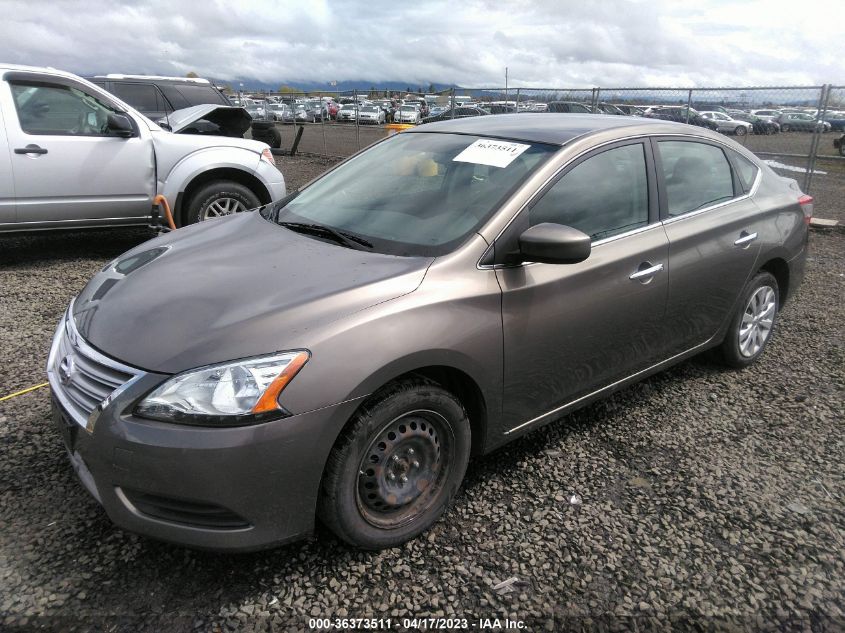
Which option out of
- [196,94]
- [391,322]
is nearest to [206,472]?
[391,322]

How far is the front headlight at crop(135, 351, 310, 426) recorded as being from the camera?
2.00 m

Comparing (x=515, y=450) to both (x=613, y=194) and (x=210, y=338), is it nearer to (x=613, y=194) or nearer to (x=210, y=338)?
(x=613, y=194)

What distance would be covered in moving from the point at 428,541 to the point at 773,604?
1300 mm

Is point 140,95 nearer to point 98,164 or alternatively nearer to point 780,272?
point 98,164

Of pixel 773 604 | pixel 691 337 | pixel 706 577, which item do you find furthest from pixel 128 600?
pixel 691 337

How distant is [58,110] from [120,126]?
1.87 ft

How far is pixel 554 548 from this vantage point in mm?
2529

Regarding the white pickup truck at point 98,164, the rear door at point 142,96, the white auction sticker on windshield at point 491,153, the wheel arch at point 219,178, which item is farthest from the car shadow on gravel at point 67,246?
the white auction sticker on windshield at point 491,153

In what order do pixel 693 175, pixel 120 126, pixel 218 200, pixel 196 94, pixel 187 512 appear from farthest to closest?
pixel 196 94 < pixel 218 200 < pixel 120 126 < pixel 693 175 < pixel 187 512

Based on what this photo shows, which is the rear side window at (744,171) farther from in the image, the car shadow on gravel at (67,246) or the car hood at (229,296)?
the car shadow on gravel at (67,246)

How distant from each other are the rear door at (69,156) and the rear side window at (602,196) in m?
4.94

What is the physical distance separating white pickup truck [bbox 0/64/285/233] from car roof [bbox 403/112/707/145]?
3399 mm

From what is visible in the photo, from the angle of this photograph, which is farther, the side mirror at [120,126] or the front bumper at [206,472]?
the side mirror at [120,126]

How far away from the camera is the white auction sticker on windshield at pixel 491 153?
297cm
